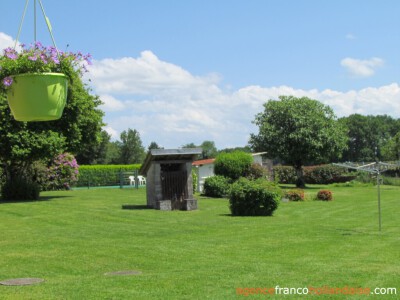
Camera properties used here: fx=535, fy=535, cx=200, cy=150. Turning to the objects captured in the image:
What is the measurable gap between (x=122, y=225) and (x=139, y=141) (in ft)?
186

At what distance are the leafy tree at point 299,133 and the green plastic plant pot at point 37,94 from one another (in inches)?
1582

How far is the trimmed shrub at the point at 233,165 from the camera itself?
31938mm

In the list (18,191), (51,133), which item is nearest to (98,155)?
(18,191)

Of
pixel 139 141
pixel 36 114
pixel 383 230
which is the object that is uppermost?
pixel 139 141

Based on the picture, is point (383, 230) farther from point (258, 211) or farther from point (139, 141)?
point (139, 141)

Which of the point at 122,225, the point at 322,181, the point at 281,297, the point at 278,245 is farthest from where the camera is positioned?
the point at 322,181

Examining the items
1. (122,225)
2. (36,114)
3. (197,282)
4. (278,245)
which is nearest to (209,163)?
(122,225)

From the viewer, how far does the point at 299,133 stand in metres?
44.2

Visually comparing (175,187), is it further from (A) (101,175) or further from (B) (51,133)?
(A) (101,175)

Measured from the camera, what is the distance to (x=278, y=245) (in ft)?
38.1

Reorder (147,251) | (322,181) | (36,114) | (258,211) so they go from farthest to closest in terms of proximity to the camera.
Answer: (322,181)
(258,211)
(147,251)
(36,114)

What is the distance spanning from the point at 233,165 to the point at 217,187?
7.20 feet

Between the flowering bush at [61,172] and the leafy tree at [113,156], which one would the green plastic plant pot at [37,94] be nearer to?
the flowering bush at [61,172]

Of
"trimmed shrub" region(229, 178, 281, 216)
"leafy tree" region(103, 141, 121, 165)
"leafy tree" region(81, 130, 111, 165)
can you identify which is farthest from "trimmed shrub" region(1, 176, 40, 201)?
"leafy tree" region(103, 141, 121, 165)
